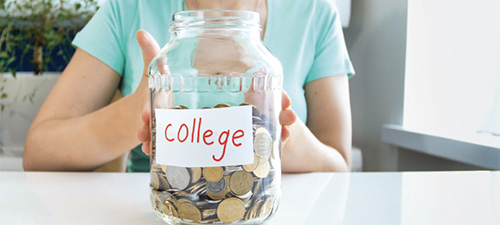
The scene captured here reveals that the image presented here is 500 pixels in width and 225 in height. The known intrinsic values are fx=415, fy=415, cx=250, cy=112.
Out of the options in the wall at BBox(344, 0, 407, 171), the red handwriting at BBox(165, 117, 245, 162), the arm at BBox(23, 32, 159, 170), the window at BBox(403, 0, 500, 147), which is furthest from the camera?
the wall at BBox(344, 0, 407, 171)

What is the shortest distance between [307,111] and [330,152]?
20 centimetres

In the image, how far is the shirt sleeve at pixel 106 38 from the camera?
2.49 ft

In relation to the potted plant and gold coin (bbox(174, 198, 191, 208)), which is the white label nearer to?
gold coin (bbox(174, 198, 191, 208))

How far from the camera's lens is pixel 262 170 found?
32 cm

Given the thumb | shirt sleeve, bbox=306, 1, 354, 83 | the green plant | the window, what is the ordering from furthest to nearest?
the green plant
the window
shirt sleeve, bbox=306, 1, 354, 83
the thumb

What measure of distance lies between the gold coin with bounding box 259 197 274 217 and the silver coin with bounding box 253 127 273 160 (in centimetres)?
3

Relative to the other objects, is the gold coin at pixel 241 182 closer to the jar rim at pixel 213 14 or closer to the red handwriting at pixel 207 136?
the red handwriting at pixel 207 136

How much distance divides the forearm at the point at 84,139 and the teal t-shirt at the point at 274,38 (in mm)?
172

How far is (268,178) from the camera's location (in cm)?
33

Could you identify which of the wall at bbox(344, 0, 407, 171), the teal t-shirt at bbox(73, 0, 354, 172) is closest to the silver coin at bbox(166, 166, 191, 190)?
the teal t-shirt at bbox(73, 0, 354, 172)

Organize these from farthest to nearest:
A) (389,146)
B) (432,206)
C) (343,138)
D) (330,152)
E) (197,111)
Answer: (389,146), (343,138), (330,152), (432,206), (197,111)

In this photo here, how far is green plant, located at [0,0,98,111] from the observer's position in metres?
1.50

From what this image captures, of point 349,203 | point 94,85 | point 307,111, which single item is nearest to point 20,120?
point 94,85

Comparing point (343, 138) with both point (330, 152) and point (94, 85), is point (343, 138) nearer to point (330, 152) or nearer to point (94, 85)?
point (330, 152)
